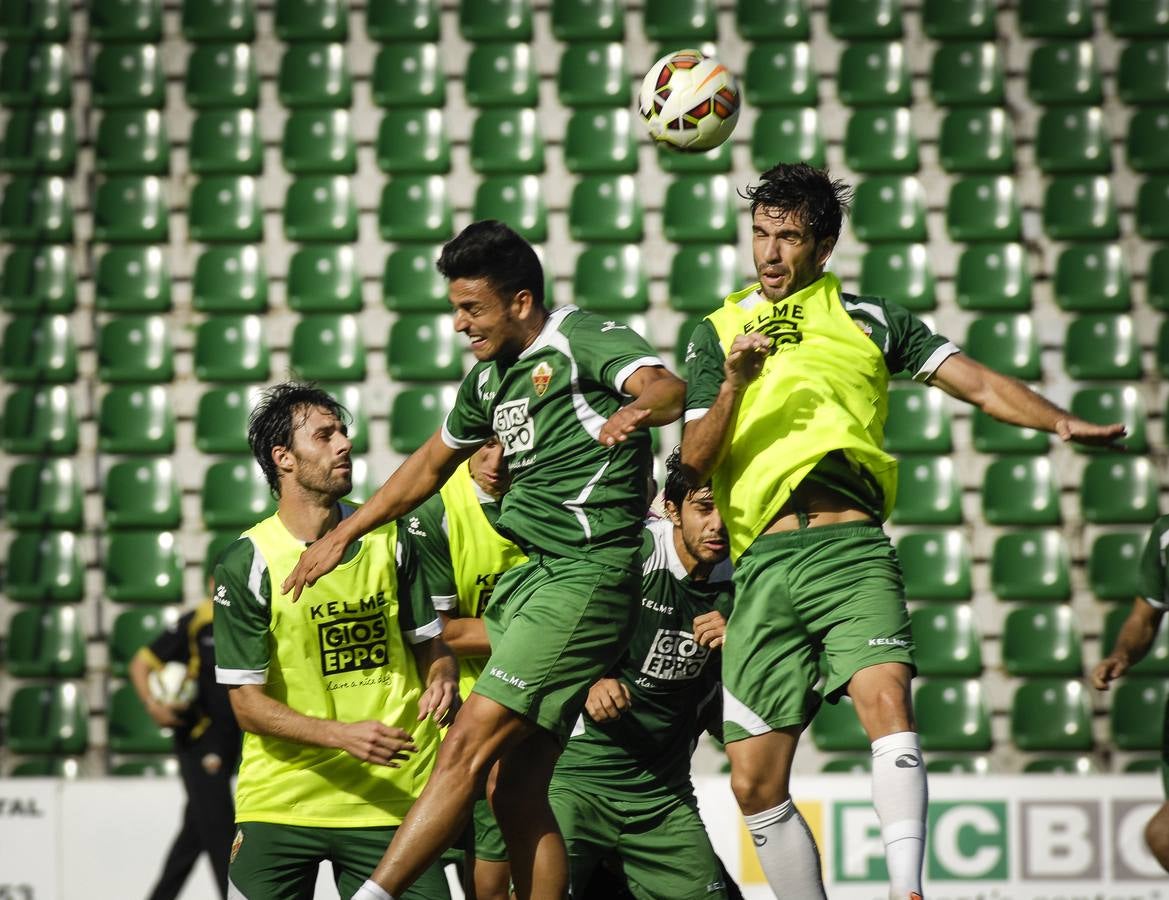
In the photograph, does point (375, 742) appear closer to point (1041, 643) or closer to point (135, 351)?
point (1041, 643)

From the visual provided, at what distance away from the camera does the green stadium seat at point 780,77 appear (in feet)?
31.8

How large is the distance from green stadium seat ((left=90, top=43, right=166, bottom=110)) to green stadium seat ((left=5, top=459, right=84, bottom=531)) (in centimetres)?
251

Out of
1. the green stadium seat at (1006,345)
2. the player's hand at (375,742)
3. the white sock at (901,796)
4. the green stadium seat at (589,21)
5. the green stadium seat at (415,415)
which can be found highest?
the green stadium seat at (589,21)

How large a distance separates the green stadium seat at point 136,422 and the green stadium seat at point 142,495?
12 cm

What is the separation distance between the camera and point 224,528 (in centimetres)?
896

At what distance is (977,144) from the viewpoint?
31.6 ft

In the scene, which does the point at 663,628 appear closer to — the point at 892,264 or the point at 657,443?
the point at 657,443

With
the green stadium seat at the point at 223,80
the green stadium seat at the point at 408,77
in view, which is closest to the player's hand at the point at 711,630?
the green stadium seat at the point at 408,77

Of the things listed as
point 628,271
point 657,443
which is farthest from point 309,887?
point 628,271

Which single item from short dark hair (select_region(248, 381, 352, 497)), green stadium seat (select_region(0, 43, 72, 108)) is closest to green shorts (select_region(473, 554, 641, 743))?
short dark hair (select_region(248, 381, 352, 497))

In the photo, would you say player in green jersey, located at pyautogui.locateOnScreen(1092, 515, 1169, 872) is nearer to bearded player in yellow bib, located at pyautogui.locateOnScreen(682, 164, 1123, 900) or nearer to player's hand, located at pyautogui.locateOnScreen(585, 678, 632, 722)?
bearded player in yellow bib, located at pyautogui.locateOnScreen(682, 164, 1123, 900)

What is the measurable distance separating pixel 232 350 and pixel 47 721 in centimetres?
246

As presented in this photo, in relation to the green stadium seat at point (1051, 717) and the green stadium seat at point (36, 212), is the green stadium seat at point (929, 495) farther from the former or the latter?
the green stadium seat at point (36, 212)

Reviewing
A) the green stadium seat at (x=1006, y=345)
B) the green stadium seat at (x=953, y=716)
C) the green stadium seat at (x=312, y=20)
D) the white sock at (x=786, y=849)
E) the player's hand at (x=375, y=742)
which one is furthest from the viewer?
the green stadium seat at (x=312, y=20)
